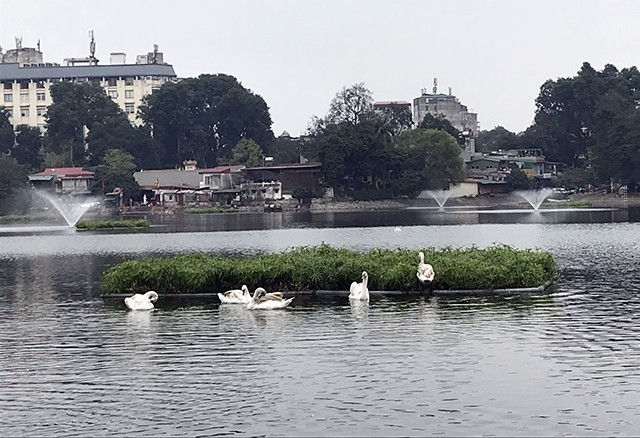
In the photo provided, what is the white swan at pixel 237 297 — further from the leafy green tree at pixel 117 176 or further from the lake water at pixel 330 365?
the leafy green tree at pixel 117 176

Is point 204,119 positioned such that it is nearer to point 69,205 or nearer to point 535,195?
point 69,205

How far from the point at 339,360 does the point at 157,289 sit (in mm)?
14195

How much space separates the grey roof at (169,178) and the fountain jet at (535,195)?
120ft

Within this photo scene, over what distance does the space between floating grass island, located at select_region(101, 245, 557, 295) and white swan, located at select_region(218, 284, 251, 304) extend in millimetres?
2142

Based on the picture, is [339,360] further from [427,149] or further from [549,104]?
[549,104]

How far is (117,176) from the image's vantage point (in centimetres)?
14600

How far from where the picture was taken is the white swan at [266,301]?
109 feet

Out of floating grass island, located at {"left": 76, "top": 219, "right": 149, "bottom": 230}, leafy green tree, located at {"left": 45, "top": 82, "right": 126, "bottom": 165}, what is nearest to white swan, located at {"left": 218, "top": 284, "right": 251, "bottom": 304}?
floating grass island, located at {"left": 76, "top": 219, "right": 149, "bottom": 230}

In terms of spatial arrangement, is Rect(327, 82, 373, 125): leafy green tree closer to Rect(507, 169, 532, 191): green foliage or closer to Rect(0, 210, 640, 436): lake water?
Rect(507, 169, 532, 191): green foliage

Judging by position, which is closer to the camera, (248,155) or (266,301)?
(266,301)

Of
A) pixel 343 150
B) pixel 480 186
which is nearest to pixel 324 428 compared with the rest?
pixel 343 150

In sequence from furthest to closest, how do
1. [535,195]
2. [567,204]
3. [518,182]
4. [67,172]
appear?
[518,182] → [67,172] → [535,195] → [567,204]

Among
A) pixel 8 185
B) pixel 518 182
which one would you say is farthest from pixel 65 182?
pixel 518 182

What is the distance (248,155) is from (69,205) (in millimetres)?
25714
